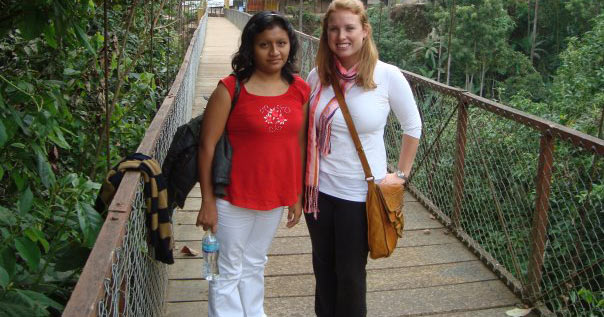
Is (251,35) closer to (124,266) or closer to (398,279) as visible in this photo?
(124,266)

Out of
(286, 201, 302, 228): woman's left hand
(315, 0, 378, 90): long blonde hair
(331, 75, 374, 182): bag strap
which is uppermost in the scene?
(315, 0, 378, 90): long blonde hair

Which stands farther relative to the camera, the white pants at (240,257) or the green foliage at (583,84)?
the green foliage at (583,84)

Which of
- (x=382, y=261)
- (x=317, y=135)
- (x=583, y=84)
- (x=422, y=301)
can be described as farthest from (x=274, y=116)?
(x=583, y=84)

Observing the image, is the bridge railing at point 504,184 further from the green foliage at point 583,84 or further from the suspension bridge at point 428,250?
the green foliage at point 583,84

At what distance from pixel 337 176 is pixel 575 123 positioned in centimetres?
1371

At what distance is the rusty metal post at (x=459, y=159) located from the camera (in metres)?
4.09

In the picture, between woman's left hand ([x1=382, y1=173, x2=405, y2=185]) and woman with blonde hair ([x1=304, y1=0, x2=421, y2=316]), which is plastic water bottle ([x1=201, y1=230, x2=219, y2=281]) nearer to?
woman with blonde hair ([x1=304, y1=0, x2=421, y2=316])

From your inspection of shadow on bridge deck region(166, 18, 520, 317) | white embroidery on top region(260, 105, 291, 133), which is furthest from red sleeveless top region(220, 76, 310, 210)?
shadow on bridge deck region(166, 18, 520, 317)

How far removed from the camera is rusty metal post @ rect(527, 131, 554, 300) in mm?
3160

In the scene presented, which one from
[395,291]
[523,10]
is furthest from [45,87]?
[523,10]

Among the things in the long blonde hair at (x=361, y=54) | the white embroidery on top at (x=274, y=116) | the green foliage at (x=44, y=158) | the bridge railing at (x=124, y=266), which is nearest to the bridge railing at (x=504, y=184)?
the long blonde hair at (x=361, y=54)

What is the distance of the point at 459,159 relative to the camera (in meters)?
4.17

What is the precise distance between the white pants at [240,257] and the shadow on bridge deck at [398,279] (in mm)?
765

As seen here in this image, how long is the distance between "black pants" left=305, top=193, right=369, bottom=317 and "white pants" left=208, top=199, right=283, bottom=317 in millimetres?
178
